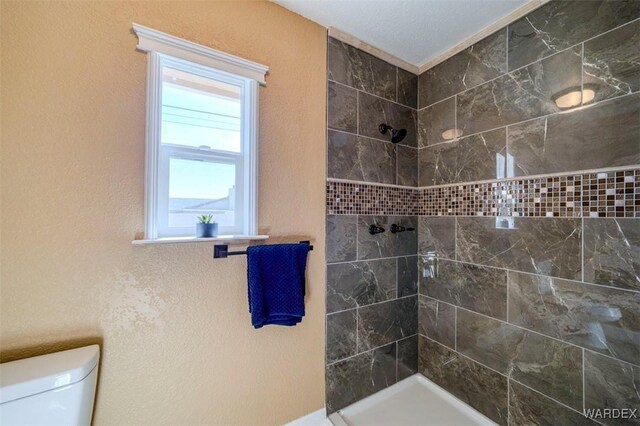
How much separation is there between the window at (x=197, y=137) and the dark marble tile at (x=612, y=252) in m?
1.68

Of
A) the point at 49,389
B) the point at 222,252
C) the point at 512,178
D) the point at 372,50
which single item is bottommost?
the point at 49,389

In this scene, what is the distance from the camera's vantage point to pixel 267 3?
4.57 feet

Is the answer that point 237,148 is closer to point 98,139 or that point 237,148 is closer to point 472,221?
point 98,139

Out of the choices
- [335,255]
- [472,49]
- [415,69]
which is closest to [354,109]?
[415,69]

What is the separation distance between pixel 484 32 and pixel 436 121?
1.88 feet

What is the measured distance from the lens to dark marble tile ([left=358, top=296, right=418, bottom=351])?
169cm

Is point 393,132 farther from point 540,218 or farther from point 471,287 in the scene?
point 471,287

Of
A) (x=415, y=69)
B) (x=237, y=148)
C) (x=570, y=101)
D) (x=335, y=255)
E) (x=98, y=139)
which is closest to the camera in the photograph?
(x=98, y=139)

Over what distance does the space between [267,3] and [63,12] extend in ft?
3.08

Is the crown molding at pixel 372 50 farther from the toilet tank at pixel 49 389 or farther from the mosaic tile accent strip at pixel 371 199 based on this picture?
the toilet tank at pixel 49 389

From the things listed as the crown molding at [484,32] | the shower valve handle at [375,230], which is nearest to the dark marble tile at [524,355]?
the shower valve handle at [375,230]

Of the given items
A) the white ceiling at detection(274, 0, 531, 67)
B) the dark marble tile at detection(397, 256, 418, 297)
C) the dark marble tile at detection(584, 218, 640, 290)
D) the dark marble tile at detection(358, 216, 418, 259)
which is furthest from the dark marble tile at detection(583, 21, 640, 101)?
the dark marble tile at detection(397, 256, 418, 297)

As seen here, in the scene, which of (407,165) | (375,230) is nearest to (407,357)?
(375,230)

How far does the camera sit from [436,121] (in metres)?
1.85
